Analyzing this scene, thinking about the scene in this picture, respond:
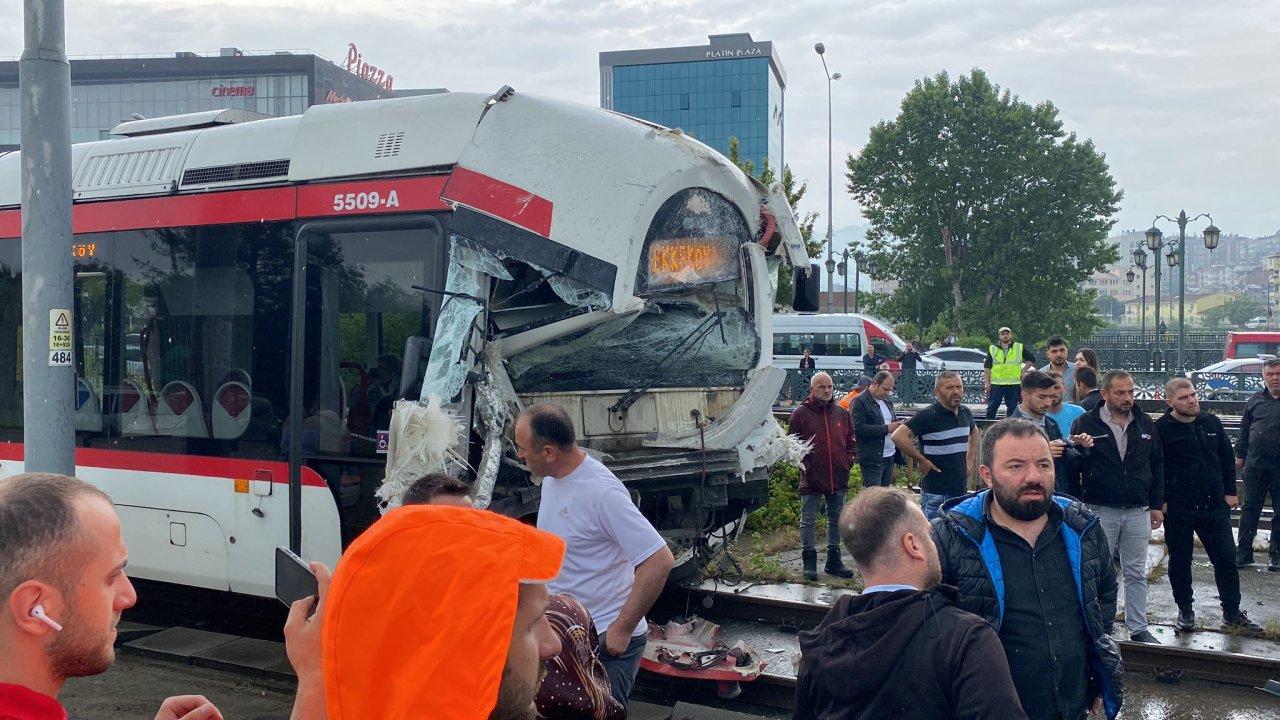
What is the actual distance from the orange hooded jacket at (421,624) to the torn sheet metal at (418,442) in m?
4.28

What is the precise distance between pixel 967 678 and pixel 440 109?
5023 mm

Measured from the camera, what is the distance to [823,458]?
33.2 feet

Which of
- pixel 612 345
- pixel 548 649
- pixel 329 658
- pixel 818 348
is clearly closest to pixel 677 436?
pixel 612 345

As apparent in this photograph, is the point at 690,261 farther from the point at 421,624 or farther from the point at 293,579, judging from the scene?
the point at 421,624

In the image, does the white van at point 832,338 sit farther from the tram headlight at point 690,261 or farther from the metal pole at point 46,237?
the metal pole at point 46,237

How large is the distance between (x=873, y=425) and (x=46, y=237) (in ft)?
24.3

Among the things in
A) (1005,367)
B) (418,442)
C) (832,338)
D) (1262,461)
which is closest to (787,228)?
(418,442)

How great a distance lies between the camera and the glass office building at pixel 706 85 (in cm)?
11588

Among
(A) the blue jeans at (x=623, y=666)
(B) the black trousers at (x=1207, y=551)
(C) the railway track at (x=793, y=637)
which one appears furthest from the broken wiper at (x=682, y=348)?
(B) the black trousers at (x=1207, y=551)

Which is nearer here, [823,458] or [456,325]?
[456,325]

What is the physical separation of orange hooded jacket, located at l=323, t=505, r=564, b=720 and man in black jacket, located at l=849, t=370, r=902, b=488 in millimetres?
9424

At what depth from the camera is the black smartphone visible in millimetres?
2203

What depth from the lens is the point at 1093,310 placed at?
153 ft

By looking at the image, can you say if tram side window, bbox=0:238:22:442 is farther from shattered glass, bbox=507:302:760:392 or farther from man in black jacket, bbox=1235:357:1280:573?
man in black jacket, bbox=1235:357:1280:573
